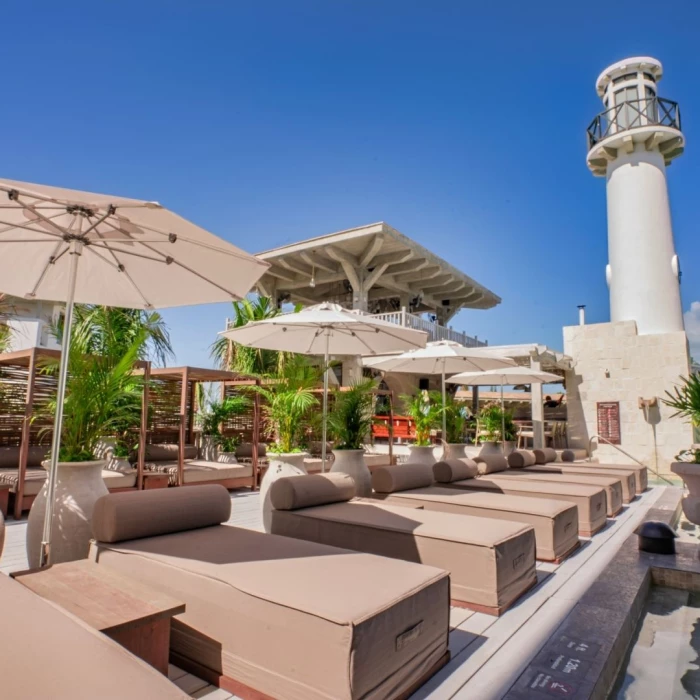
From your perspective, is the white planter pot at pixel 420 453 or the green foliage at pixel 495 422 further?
the green foliage at pixel 495 422

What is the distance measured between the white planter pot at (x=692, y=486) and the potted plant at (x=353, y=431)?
9.43 feet

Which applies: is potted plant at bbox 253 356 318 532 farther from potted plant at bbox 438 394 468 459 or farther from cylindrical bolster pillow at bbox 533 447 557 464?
cylindrical bolster pillow at bbox 533 447 557 464

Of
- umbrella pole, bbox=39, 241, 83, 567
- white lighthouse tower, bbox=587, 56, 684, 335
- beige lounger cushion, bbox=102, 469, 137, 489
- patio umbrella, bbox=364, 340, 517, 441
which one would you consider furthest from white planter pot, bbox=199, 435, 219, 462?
white lighthouse tower, bbox=587, 56, 684, 335

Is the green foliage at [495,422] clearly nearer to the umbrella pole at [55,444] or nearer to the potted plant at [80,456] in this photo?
the potted plant at [80,456]

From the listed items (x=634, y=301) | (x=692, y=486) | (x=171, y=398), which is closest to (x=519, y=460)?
(x=692, y=486)

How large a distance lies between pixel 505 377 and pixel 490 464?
11.8 ft

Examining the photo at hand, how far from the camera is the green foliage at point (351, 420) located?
538 cm

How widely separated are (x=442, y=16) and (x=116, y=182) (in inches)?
304

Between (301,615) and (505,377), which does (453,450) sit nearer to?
(505,377)

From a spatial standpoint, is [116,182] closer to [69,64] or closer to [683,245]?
[69,64]

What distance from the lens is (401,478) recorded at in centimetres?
466

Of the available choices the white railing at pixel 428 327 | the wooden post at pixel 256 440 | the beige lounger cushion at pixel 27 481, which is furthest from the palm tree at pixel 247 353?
the beige lounger cushion at pixel 27 481

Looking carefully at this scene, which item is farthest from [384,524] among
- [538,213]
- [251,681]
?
[538,213]

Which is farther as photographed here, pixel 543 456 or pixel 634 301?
pixel 634 301
